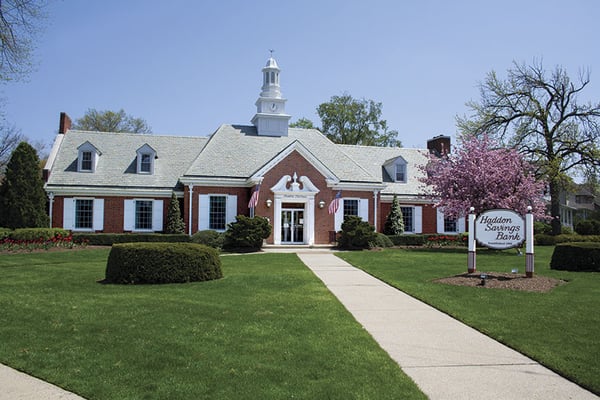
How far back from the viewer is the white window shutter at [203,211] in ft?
94.6

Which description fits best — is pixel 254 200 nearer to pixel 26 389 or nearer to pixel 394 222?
pixel 394 222

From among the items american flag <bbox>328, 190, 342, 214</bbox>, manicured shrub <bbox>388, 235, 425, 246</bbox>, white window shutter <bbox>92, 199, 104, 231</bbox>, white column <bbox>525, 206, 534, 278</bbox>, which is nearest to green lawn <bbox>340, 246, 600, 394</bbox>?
white column <bbox>525, 206, 534, 278</bbox>

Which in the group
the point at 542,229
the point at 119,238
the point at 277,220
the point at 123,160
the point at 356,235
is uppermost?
the point at 123,160

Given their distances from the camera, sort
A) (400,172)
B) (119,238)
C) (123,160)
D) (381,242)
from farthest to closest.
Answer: (400,172), (123,160), (381,242), (119,238)

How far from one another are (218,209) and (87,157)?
851 cm

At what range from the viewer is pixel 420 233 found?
33.9m

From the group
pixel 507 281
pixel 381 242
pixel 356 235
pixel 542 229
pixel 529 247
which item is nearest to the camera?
pixel 507 281

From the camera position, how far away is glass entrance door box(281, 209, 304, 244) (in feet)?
94.6

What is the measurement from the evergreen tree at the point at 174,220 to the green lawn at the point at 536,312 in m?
14.8

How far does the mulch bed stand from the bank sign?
92 centimetres

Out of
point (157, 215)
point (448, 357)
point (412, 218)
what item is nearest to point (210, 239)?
point (157, 215)

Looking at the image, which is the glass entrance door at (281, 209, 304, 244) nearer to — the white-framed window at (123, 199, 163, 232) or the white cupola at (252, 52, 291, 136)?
the white-framed window at (123, 199, 163, 232)

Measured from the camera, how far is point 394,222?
32125 millimetres

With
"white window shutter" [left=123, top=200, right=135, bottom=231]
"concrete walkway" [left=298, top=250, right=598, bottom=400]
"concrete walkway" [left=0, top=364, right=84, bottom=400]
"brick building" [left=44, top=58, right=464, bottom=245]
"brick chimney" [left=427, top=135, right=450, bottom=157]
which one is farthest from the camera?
"brick chimney" [left=427, top=135, right=450, bottom=157]
